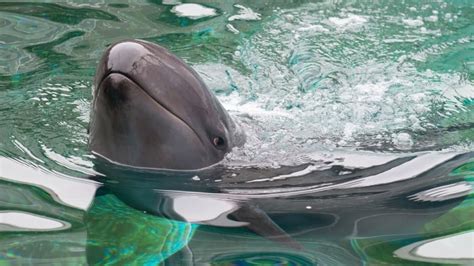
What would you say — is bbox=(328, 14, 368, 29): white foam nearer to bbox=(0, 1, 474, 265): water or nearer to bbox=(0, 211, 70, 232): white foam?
bbox=(0, 1, 474, 265): water

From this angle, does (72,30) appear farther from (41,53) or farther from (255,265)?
(255,265)

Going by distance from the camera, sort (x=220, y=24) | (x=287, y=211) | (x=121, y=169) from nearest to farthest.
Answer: (x=287, y=211) < (x=121, y=169) < (x=220, y=24)

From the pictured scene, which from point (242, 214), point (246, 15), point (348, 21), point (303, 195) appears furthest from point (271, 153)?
point (246, 15)

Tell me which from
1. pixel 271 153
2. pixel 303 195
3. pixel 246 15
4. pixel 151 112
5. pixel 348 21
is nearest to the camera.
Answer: pixel 151 112

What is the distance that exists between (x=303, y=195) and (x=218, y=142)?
68cm

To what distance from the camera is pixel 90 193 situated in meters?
4.46

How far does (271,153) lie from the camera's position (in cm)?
506

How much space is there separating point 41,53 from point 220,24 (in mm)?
2264

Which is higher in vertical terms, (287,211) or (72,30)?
(287,211)

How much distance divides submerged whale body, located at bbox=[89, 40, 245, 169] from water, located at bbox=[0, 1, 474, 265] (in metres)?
0.13

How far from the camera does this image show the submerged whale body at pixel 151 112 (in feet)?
13.9

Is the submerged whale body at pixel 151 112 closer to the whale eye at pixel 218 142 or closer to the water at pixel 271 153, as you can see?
the whale eye at pixel 218 142

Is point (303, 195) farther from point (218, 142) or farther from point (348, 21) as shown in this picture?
point (348, 21)

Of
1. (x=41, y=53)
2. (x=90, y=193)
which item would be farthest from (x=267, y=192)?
(x=41, y=53)
